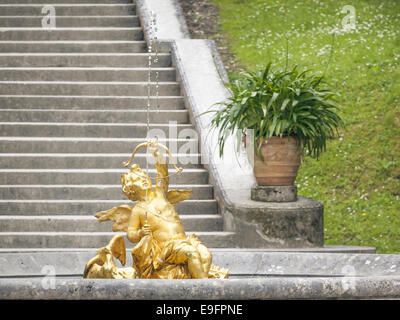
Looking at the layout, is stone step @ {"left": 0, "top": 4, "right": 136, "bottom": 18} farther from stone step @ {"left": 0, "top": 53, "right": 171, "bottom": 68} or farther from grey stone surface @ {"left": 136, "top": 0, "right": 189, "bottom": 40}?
stone step @ {"left": 0, "top": 53, "right": 171, "bottom": 68}

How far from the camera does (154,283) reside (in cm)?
322

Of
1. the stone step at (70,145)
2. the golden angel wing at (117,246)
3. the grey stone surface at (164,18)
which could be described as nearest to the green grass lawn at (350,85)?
the grey stone surface at (164,18)

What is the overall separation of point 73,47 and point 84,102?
1.56 metres

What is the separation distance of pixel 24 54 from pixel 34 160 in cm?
255

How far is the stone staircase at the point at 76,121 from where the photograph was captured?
6742 millimetres

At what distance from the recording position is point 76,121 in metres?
8.48

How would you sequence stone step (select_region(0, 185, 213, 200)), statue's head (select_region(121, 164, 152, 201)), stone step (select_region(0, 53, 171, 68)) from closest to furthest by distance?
statue's head (select_region(121, 164, 152, 201)) < stone step (select_region(0, 185, 213, 200)) < stone step (select_region(0, 53, 171, 68))

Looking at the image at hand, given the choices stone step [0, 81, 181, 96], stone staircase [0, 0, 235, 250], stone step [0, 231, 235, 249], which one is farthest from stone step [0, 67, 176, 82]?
stone step [0, 231, 235, 249]

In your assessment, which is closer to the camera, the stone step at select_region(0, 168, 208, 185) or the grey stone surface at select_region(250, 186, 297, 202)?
the grey stone surface at select_region(250, 186, 297, 202)

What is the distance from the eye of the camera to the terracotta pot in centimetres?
628

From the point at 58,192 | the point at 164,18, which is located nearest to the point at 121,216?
the point at 58,192

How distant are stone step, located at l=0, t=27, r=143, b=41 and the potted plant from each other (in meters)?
4.49
